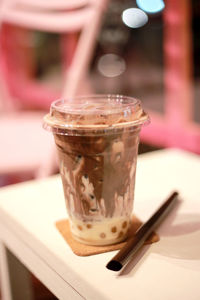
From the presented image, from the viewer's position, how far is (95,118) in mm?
520

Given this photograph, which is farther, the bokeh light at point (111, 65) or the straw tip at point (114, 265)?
the bokeh light at point (111, 65)

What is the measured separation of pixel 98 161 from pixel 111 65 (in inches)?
121

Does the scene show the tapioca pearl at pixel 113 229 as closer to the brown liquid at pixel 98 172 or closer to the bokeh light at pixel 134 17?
the brown liquid at pixel 98 172

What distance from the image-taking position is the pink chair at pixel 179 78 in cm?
243

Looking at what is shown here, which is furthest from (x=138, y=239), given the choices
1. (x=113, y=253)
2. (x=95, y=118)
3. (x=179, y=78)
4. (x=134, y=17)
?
(x=134, y=17)

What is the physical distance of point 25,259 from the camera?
67cm

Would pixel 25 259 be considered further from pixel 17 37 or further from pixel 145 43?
pixel 17 37

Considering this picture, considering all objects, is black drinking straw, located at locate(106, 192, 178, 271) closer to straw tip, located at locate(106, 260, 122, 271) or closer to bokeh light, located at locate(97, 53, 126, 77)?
straw tip, located at locate(106, 260, 122, 271)

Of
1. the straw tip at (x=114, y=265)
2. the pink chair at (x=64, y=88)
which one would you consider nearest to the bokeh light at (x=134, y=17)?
the pink chair at (x=64, y=88)

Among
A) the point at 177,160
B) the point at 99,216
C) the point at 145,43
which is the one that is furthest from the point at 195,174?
the point at 145,43

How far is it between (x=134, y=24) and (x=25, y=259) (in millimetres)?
2708

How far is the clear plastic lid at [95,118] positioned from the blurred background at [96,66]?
56 cm

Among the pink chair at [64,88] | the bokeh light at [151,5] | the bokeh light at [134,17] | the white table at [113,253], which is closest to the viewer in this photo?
the white table at [113,253]

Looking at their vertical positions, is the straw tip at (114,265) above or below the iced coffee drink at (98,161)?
below
